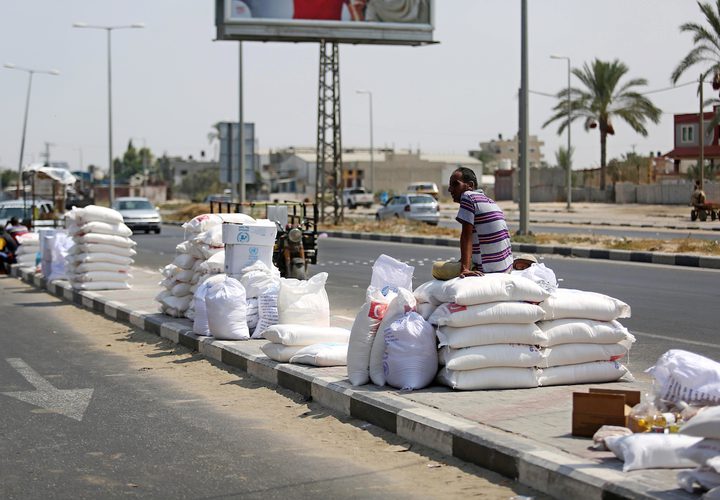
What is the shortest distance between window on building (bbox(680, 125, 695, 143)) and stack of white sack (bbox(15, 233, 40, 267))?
173ft

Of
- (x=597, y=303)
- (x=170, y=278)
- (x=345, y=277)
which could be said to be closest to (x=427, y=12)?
(x=345, y=277)

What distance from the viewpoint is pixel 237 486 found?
5562 mm

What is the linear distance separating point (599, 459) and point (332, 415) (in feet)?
8.10

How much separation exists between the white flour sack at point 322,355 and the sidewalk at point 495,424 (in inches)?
4.2

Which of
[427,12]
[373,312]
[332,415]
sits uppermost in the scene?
[427,12]

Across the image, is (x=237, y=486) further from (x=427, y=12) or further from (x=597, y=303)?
(x=427, y=12)

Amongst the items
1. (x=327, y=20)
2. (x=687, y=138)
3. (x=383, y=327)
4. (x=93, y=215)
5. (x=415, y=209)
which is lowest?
(x=383, y=327)

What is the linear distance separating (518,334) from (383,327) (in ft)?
2.98

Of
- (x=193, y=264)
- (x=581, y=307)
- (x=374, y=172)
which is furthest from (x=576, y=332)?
(x=374, y=172)

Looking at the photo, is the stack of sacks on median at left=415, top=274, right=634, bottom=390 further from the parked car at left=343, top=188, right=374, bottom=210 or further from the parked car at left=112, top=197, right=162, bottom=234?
the parked car at left=343, top=188, right=374, bottom=210

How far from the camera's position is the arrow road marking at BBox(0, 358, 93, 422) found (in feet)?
25.3

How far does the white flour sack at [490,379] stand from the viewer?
24.0 feet

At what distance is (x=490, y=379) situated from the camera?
24.1 ft

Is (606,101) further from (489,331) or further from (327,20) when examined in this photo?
(489,331)
